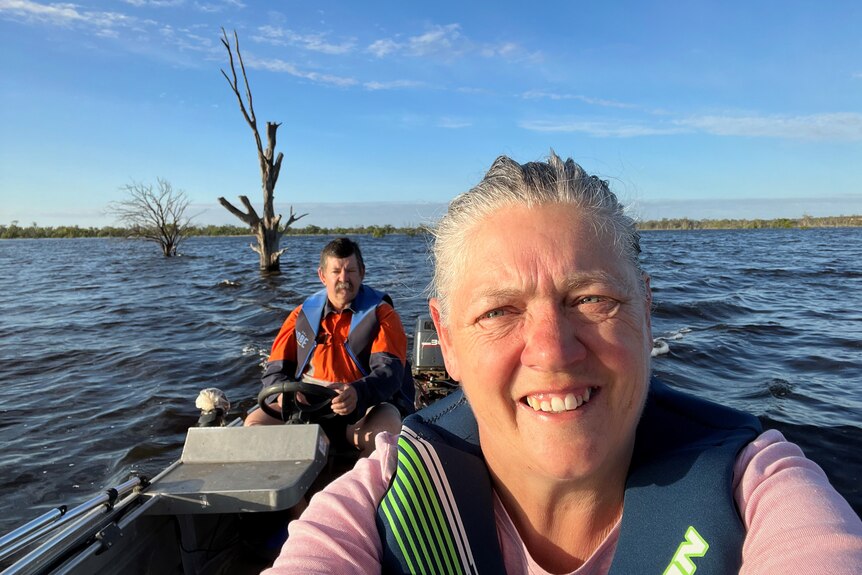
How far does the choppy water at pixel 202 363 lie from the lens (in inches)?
222

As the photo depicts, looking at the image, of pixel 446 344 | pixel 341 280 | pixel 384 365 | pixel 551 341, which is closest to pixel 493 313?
pixel 551 341

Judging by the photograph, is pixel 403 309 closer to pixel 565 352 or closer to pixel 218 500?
pixel 218 500

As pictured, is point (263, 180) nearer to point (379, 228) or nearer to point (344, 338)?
point (344, 338)

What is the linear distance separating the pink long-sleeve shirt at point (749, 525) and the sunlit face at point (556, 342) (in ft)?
0.78

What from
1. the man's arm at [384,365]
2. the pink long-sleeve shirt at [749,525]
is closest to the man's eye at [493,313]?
the pink long-sleeve shirt at [749,525]

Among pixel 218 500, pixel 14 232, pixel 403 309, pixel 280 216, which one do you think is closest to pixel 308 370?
pixel 218 500

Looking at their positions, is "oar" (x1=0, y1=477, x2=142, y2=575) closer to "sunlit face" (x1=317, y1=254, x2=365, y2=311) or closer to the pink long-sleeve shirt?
the pink long-sleeve shirt

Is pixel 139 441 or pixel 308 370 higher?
pixel 308 370

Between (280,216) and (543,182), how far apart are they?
21.2 m

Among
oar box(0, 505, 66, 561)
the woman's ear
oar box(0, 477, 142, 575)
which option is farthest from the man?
the woman's ear

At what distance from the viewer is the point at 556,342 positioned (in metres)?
1.21

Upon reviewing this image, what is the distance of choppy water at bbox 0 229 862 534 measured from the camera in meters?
5.65

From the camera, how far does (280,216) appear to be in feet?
70.5

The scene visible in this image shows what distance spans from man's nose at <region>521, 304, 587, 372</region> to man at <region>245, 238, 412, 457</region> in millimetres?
3306
